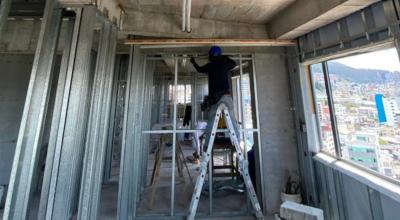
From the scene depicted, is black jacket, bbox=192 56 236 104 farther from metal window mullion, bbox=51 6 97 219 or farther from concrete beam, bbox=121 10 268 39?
metal window mullion, bbox=51 6 97 219

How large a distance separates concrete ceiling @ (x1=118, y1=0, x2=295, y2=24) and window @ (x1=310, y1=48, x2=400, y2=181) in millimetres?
1053

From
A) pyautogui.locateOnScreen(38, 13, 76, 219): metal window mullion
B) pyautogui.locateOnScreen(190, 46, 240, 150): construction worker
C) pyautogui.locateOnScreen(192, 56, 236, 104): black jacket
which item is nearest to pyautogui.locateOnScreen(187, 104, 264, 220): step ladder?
pyautogui.locateOnScreen(190, 46, 240, 150): construction worker

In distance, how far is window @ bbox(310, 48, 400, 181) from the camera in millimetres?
1585

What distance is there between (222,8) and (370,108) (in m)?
2.12

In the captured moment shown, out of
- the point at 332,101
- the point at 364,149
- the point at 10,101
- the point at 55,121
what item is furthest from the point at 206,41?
the point at 10,101

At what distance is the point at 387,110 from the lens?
163 cm

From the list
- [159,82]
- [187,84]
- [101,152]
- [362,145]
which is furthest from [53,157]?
[159,82]

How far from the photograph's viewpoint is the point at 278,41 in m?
2.47

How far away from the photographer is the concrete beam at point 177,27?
249 centimetres

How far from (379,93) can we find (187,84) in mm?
5279

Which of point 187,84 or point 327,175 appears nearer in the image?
point 327,175

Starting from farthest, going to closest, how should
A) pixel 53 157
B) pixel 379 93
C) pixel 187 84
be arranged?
pixel 187 84
pixel 379 93
pixel 53 157

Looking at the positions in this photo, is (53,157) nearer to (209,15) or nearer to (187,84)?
(209,15)

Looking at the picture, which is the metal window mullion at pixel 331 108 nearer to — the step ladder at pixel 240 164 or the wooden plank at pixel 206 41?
the wooden plank at pixel 206 41
